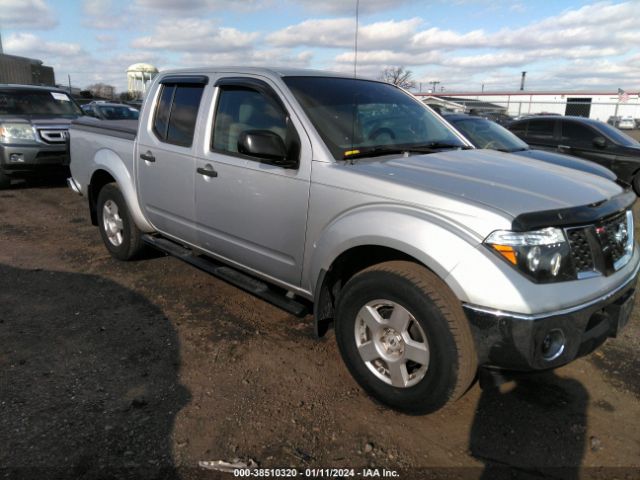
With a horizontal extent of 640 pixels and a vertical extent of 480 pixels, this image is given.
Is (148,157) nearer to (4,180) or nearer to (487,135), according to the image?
(487,135)

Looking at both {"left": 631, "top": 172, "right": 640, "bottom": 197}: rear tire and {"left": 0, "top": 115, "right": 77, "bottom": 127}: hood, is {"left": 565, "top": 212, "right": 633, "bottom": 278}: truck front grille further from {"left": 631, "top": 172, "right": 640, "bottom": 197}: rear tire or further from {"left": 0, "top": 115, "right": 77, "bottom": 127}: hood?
{"left": 0, "top": 115, "right": 77, "bottom": 127}: hood

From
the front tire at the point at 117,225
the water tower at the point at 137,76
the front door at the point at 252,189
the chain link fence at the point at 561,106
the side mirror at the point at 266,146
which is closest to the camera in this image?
the side mirror at the point at 266,146

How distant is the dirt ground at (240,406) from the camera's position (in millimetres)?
2510

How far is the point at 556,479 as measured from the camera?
2408 mm

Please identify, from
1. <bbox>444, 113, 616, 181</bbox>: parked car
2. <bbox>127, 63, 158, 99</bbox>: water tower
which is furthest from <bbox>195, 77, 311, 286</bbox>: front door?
<bbox>127, 63, 158, 99</bbox>: water tower

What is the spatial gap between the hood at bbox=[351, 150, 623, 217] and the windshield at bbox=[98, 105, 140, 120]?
47.0 feet

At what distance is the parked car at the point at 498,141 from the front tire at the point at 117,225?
459cm

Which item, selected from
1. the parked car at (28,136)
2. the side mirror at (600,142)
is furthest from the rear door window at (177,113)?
the side mirror at (600,142)

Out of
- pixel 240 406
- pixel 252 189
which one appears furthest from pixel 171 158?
pixel 240 406

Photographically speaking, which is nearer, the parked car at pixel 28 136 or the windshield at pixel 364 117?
the windshield at pixel 364 117

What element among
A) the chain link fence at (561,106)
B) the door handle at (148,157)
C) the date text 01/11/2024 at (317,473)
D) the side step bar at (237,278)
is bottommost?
the date text 01/11/2024 at (317,473)

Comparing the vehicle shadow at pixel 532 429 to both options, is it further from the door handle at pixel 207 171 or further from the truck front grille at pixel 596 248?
the door handle at pixel 207 171

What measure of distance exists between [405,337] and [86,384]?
1.99 m

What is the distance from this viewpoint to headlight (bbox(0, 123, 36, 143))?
8703 millimetres
